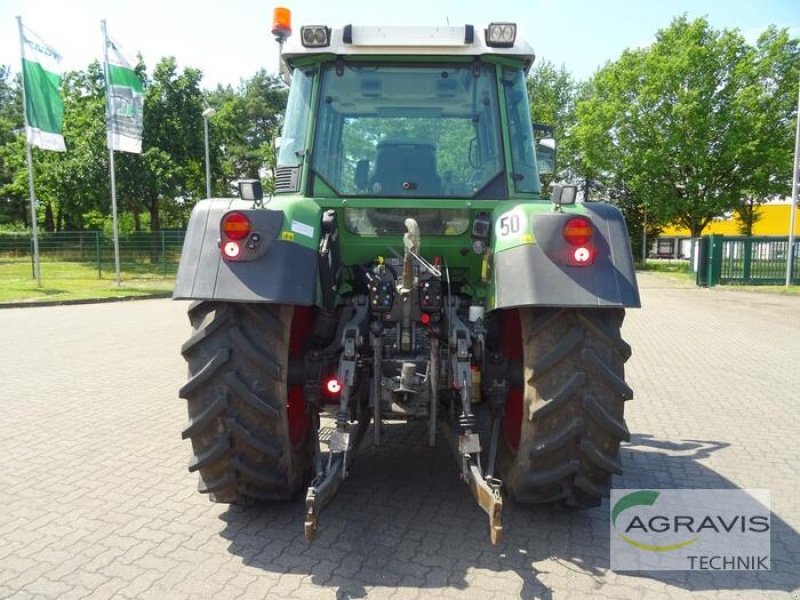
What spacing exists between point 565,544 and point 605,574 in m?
0.30

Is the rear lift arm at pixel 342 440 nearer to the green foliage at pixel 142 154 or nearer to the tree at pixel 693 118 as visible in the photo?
the green foliage at pixel 142 154

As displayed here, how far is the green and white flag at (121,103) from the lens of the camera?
62.4ft

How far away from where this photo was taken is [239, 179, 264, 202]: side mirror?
3.35 meters

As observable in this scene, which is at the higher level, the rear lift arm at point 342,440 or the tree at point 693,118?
the tree at point 693,118

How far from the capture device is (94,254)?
26203mm

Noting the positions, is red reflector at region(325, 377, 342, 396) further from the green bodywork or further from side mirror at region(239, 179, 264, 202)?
side mirror at region(239, 179, 264, 202)

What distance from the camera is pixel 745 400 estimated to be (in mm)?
6773

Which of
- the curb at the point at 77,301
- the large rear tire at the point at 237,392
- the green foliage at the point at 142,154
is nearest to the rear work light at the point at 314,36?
the large rear tire at the point at 237,392

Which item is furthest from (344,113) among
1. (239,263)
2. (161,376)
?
(161,376)

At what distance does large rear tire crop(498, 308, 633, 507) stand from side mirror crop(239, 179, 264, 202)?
1565 mm

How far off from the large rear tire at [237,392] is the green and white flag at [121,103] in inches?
721

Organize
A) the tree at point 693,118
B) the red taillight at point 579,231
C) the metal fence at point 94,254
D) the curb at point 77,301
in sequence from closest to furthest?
the red taillight at point 579,231 < the curb at point 77,301 < the metal fence at point 94,254 < the tree at point 693,118

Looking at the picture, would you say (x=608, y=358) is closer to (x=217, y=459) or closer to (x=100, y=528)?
(x=217, y=459)

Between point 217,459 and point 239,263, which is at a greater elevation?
point 239,263
